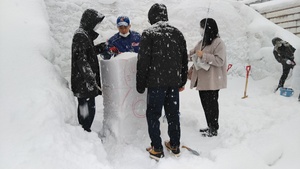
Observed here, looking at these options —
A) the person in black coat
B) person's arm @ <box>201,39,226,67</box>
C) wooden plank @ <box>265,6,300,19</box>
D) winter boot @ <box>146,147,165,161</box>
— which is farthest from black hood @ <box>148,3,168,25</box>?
wooden plank @ <box>265,6,300,19</box>

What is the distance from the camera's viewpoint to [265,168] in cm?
299

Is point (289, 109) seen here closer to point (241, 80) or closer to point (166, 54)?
point (241, 80)

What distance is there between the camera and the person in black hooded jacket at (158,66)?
282 cm

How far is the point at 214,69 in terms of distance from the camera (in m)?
3.52

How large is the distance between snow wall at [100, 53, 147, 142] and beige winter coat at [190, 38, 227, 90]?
2.85 feet

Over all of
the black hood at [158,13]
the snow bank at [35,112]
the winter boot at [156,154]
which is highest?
the black hood at [158,13]

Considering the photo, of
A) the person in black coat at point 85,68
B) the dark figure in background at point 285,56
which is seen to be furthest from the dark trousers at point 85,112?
the dark figure in background at point 285,56

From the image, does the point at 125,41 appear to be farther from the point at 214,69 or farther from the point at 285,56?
the point at 285,56

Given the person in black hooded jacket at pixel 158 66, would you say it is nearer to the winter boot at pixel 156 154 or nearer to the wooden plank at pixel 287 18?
the winter boot at pixel 156 154

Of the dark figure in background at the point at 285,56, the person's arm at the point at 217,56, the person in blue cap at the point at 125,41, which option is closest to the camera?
the person's arm at the point at 217,56

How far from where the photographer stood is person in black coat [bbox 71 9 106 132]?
2.99m

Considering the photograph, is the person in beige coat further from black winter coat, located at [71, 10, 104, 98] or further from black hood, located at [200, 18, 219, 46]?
black winter coat, located at [71, 10, 104, 98]

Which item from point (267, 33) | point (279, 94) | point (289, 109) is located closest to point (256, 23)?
point (267, 33)

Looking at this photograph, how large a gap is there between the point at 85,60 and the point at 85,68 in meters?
0.09
